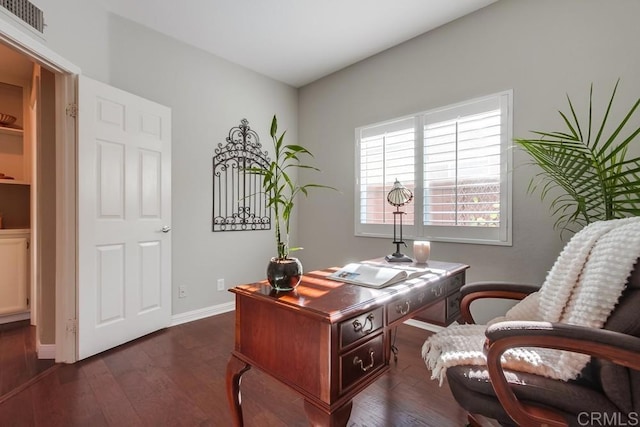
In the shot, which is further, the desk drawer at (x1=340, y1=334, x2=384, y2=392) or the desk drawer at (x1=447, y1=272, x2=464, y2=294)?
the desk drawer at (x1=447, y1=272, x2=464, y2=294)

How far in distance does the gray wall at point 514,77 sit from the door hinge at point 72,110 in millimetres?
2413

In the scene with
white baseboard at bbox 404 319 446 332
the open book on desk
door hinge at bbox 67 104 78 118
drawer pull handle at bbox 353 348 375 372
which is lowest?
white baseboard at bbox 404 319 446 332

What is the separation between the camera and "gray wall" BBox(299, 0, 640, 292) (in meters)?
1.93

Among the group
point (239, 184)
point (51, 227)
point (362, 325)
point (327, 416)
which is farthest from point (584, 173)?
point (51, 227)

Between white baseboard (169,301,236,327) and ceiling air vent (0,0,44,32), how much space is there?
245cm

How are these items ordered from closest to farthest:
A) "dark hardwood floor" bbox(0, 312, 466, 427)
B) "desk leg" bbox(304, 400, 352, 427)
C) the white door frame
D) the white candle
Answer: "desk leg" bbox(304, 400, 352, 427) < "dark hardwood floor" bbox(0, 312, 466, 427) < the white candle < the white door frame

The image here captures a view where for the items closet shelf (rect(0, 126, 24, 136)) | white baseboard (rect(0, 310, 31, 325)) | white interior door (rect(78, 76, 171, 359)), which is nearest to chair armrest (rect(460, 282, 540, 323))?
white interior door (rect(78, 76, 171, 359))

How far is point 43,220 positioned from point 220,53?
7.32 feet

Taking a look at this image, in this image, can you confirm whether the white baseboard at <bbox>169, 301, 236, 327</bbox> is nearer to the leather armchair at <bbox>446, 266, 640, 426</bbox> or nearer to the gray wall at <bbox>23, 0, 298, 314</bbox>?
the gray wall at <bbox>23, 0, 298, 314</bbox>

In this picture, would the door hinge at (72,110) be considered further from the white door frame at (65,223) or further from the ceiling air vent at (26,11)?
the ceiling air vent at (26,11)

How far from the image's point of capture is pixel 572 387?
942mm

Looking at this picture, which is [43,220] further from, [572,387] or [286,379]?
[572,387]

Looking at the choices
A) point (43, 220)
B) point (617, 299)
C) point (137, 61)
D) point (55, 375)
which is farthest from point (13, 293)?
point (617, 299)

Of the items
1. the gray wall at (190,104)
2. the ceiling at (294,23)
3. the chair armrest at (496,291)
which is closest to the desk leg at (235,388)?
the chair armrest at (496,291)
